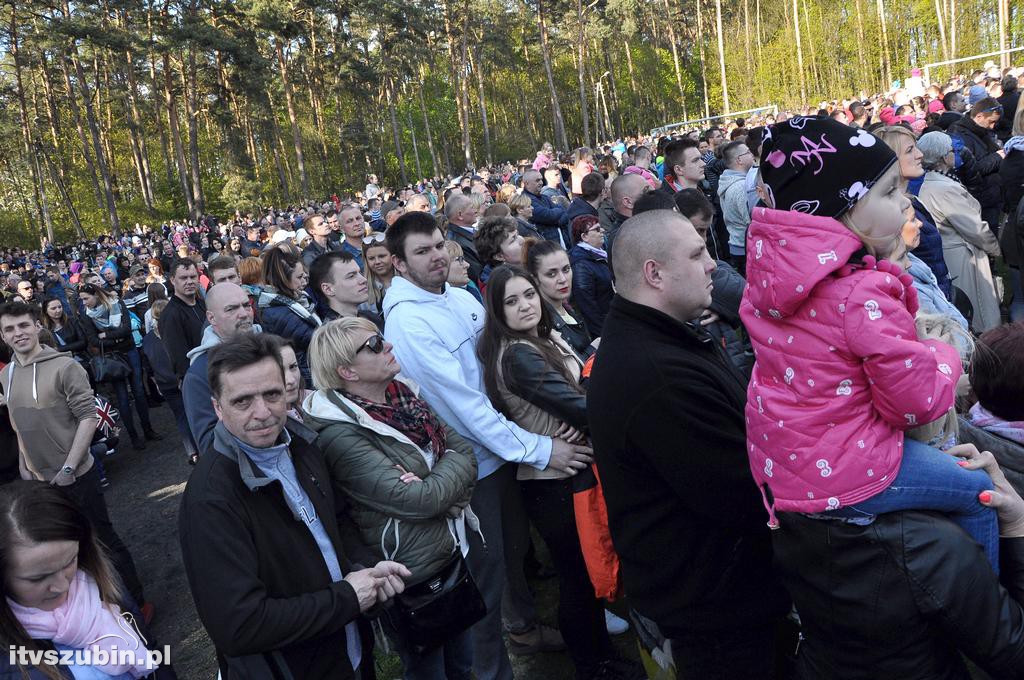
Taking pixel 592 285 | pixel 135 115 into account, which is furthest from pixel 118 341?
pixel 135 115

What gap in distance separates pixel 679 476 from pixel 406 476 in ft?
3.76

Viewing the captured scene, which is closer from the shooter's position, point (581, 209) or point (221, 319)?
point (221, 319)

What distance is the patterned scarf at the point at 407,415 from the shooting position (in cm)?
285

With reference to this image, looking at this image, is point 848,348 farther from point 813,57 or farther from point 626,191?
point 813,57

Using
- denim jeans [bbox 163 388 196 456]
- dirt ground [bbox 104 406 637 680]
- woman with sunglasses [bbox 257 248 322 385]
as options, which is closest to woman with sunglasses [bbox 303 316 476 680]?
dirt ground [bbox 104 406 637 680]

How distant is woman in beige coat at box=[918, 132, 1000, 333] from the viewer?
515 cm

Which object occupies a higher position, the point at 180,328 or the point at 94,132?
the point at 94,132

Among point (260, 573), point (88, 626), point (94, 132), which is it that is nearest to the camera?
point (88, 626)

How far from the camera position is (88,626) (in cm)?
212

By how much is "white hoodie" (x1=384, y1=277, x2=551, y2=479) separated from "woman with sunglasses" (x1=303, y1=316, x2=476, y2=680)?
20cm

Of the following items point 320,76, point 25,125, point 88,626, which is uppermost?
point 320,76

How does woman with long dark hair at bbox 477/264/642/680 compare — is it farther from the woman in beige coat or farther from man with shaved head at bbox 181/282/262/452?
the woman in beige coat

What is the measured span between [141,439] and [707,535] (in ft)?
28.8

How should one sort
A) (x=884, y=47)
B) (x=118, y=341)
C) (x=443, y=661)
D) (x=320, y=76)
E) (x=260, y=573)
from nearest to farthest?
(x=260, y=573) < (x=443, y=661) < (x=118, y=341) < (x=884, y=47) < (x=320, y=76)
